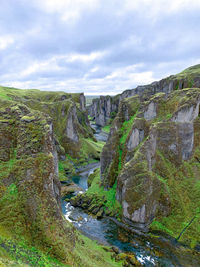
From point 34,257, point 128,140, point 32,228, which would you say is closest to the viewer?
point 34,257

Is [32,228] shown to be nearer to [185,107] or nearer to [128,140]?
[128,140]

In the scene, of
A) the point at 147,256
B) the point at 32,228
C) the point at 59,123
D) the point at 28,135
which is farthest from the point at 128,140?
the point at 59,123

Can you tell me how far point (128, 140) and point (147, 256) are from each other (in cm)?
2078

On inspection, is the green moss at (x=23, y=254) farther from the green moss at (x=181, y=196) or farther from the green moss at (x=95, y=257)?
the green moss at (x=181, y=196)

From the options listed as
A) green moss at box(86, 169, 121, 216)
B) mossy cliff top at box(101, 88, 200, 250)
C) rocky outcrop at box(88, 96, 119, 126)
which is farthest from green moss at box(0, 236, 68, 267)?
rocky outcrop at box(88, 96, 119, 126)

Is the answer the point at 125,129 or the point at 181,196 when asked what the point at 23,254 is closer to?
the point at 181,196

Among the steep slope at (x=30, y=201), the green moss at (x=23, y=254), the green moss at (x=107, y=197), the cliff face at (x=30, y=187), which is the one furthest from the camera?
the green moss at (x=107, y=197)

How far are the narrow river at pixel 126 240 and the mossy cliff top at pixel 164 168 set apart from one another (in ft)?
7.66

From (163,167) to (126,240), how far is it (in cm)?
1455

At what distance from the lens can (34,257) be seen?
1372 cm

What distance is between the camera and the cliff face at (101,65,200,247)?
96.7 feet

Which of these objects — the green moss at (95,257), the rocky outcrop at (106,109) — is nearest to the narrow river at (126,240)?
the green moss at (95,257)

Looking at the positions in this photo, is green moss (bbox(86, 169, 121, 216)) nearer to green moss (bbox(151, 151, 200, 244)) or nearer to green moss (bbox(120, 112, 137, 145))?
green moss (bbox(151, 151, 200, 244))

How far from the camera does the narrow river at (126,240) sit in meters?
24.1
